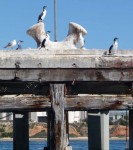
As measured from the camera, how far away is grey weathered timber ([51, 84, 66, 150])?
19.9 meters

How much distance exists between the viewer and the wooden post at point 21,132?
3303 centimetres

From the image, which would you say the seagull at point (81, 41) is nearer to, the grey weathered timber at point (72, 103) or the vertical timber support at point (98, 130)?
the grey weathered timber at point (72, 103)

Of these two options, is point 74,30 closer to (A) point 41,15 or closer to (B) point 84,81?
A: (A) point 41,15

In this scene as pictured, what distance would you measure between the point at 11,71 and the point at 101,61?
104 inches

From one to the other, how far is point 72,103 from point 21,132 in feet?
44.6

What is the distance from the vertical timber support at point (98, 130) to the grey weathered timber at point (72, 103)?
11582 mm

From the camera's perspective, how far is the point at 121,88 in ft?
75.7

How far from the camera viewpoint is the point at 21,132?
33531mm

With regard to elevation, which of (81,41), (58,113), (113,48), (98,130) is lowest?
(98,130)

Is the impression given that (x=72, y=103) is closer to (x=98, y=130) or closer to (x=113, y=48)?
(x=113, y=48)

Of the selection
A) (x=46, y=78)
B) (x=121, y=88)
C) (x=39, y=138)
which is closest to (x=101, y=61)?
(x=46, y=78)

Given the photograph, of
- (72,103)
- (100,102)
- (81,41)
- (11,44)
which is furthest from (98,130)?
(72,103)

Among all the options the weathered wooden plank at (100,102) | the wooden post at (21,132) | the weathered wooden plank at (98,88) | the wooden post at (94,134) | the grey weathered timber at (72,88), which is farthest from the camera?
the wooden post at (21,132)

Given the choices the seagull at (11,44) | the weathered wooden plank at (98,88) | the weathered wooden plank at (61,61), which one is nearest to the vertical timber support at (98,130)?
the seagull at (11,44)
